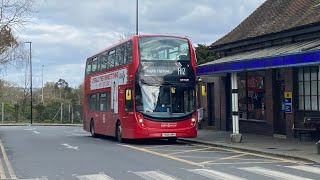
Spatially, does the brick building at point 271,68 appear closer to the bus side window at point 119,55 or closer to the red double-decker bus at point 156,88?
the red double-decker bus at point 156,88

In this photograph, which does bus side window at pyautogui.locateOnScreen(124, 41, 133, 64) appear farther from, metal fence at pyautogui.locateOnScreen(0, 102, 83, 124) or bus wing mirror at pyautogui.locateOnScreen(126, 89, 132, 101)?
metal fence at pyautogui.locateOnScreen(0, 102, 83, 124)

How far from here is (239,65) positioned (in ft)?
59.7

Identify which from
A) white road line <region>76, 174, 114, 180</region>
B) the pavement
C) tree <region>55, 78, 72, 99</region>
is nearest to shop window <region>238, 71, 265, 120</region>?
the pavement

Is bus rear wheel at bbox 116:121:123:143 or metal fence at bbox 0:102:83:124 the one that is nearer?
bus rear wheel at bbox 116:121:123:143

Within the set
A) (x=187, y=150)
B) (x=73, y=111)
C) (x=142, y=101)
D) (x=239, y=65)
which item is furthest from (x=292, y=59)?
(x=73, y=111)

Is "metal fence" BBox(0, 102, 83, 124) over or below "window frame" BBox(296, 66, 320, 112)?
below

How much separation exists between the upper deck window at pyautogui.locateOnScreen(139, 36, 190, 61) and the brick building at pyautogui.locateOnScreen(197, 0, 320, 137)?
1266 mm

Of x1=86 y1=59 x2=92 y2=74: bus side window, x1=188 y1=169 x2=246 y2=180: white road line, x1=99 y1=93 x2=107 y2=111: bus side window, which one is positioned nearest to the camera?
x1=188 y1=169 x2=246 y2=180: white road line

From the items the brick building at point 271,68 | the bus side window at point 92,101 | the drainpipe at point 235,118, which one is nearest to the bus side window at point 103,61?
the bus side window at point 92,101

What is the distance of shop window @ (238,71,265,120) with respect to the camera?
23.3m

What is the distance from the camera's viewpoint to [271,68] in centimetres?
1736

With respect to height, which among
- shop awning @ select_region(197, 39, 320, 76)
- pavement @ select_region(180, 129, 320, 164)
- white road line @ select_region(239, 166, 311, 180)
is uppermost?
shop awning @ select_region(197, 39, 320, 76)

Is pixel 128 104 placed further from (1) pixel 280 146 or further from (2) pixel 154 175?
(2) pixel 154 175

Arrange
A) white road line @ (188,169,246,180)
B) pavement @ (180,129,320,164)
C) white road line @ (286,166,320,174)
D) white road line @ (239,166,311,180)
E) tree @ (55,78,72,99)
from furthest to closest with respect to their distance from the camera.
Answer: tree @ (55,78,72,99), pavement @ (180,129,320,164), white road line @ (286,166,320,174), white road line @ (188,169,246,180), white road line @ (239,166,311,180)
